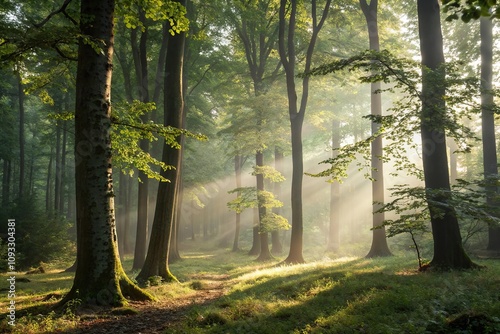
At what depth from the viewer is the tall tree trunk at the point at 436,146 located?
346 inches

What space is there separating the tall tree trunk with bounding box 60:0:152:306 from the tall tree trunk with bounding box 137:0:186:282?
372 cm

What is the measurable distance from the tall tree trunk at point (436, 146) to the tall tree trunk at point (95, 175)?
766 cm

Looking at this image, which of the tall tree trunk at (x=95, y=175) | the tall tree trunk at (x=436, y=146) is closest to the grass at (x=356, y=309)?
the tall tree trunk at (x=95, y=175)

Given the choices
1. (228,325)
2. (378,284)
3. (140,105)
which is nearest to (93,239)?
(228,325)

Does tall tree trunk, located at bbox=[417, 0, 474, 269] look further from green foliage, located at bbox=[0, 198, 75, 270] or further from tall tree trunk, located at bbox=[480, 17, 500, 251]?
green foliage, located at bbox=[0, 198, 75, 270]

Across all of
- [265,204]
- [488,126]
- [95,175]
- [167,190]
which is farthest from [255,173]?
[95,175]

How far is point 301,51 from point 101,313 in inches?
765

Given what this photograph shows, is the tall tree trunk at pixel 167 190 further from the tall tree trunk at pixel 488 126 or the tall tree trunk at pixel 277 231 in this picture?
the tall tree trunk at pixel 277 231

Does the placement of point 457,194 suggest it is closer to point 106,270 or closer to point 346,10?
point 106,270

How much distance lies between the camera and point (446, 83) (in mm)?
8609

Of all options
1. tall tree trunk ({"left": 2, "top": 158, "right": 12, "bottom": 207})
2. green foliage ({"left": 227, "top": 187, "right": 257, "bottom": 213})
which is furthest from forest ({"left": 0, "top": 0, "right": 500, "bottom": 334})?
tall tree trunk ({"left": 2, "top": 158, "right": 12, "bottom": 207})

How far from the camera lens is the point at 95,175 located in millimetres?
7062

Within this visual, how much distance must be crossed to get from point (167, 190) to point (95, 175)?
14.4 feet

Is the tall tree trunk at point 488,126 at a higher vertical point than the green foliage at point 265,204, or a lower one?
higher
